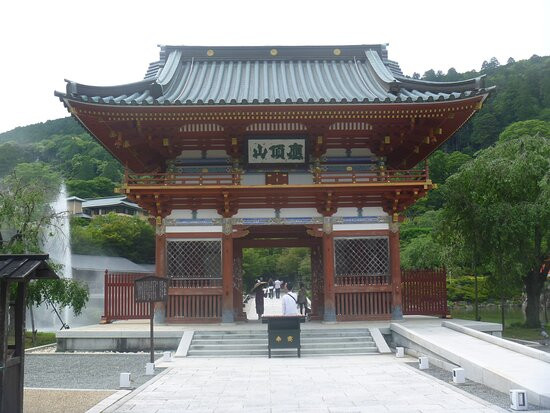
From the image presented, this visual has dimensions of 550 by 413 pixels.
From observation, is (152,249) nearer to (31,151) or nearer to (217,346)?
(31,151)

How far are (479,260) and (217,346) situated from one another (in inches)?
455

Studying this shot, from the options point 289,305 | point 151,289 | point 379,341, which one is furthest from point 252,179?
point 379,341

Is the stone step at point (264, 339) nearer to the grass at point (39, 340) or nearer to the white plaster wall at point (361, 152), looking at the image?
the white plaster wall at point (361, 152)

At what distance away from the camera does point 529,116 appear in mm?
73875

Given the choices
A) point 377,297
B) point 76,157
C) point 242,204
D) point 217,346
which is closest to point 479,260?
point 377,297

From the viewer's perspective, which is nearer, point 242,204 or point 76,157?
point 242,204

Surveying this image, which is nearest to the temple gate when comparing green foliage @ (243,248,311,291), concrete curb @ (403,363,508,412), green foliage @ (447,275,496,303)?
concrete curb @ (403,363,508,412)

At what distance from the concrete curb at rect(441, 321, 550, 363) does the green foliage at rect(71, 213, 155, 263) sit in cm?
4992

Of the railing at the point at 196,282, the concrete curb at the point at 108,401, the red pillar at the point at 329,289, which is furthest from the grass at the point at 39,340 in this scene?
the concrete curb at the point at 108,401

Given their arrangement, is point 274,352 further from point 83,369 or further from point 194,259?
point 83,369

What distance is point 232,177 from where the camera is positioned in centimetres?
1748

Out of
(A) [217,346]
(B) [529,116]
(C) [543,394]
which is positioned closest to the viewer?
(C) [543,394]

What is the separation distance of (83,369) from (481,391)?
917 cm

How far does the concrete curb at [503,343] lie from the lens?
38.0 ft
